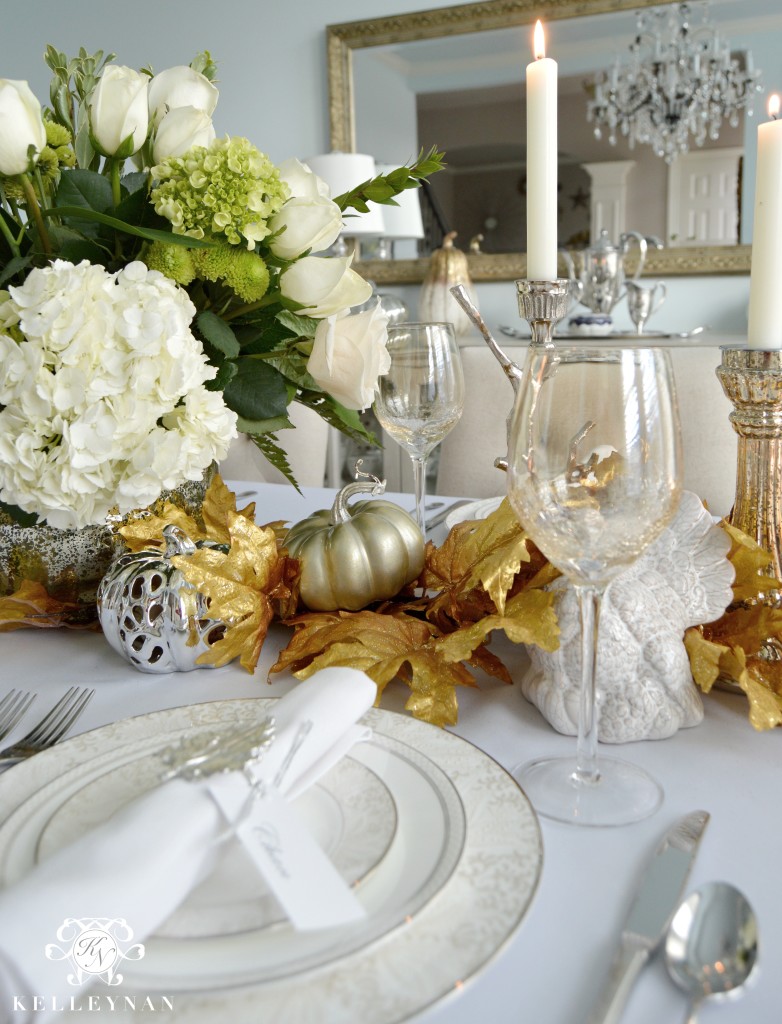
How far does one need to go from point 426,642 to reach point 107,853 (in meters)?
0.32

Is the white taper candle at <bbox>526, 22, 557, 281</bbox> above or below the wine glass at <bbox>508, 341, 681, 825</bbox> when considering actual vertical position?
above

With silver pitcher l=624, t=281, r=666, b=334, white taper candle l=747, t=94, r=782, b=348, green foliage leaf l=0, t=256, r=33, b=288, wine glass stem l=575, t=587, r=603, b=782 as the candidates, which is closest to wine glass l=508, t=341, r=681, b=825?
wine glass stem l=575, t=587, r=603, b=782

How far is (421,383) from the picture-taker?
79 centimetres

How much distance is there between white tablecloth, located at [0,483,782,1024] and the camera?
34 centimetres

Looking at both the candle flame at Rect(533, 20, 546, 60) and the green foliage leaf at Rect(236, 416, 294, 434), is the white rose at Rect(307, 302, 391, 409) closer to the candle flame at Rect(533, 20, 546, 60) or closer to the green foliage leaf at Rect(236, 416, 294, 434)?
the green foliage leaf at Rect(236, 416, 294, 434)

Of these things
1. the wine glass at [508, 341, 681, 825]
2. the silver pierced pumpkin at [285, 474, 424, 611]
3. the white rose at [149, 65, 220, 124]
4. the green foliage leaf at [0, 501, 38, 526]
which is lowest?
the silver pierced pumpkin at [285, 474, 424, 611]

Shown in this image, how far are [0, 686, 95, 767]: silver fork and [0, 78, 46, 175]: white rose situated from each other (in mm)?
390

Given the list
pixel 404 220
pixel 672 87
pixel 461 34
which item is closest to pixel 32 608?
pixel 404 220

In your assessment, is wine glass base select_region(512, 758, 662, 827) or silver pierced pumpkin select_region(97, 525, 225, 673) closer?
wine glass base select_region(512, 758, 662, 827)

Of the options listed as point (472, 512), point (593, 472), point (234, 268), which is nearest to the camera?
point (593, 472)

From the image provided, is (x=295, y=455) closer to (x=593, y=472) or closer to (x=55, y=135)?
(x=55, y=135)

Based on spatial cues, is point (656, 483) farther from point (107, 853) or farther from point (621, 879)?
point (107, 853)

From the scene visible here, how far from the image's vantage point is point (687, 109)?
2748 millimetres

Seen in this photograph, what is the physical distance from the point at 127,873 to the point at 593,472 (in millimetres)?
277
